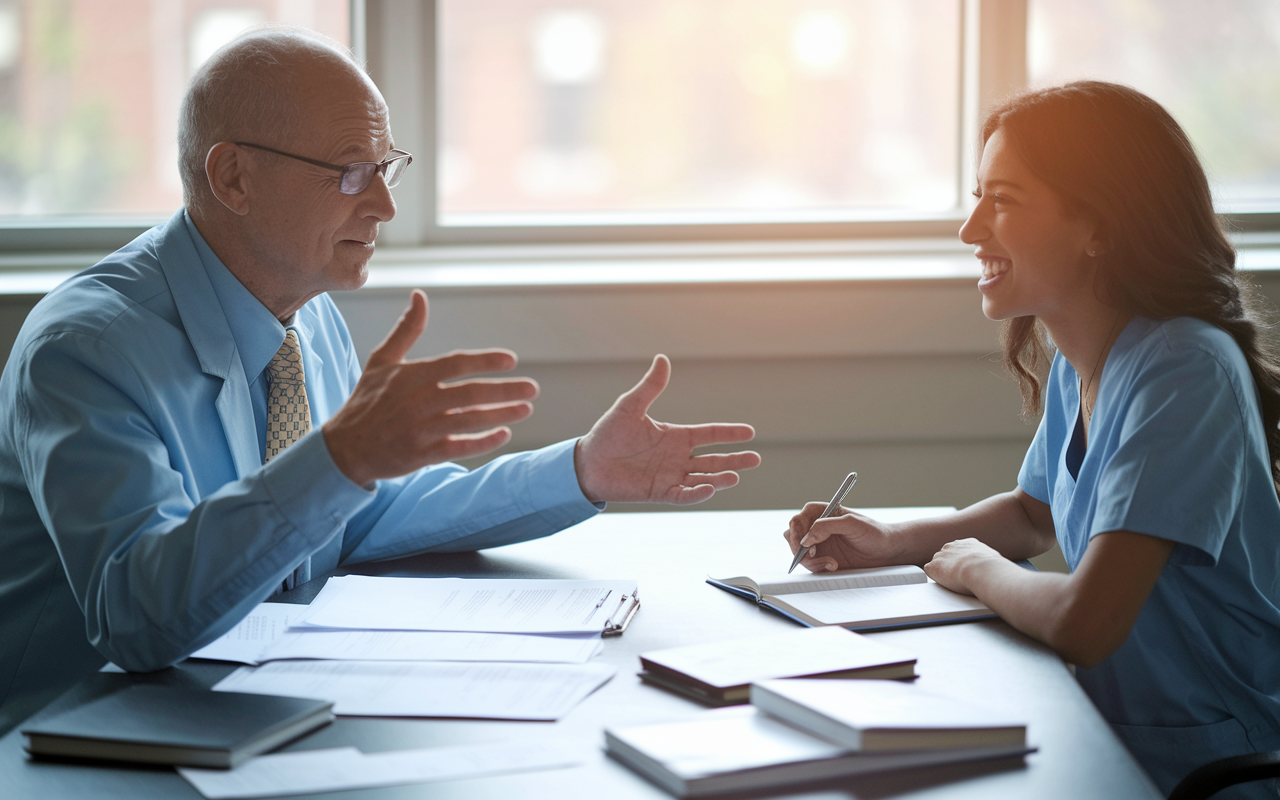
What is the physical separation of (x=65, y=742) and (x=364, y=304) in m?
1.60

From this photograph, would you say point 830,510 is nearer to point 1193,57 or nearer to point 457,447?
point 457,447

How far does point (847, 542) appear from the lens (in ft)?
4.83

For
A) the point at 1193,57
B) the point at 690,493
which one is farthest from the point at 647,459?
the point at 1193,57

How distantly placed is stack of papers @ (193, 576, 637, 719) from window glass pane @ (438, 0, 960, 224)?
1693 mm

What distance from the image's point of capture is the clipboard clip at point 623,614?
1209mm

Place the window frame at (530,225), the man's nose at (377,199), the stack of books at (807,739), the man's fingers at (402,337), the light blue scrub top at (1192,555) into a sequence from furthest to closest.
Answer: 1. the window frame at (530,225)
2. the man's nose at (377,199)
3. the light blue scrub top at (1192,555)
4. the man's fingers at (402,337)
5. the stack of books at (807,739)

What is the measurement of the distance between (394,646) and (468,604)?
0.15 meters

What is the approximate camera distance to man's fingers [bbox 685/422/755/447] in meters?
1.49

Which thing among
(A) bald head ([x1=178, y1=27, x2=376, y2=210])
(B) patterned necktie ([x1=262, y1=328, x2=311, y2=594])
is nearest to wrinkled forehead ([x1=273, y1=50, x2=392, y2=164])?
(A) bald head ([x1=178, y1=27, x2=376, y2=210])

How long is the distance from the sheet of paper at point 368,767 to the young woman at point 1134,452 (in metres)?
0.58

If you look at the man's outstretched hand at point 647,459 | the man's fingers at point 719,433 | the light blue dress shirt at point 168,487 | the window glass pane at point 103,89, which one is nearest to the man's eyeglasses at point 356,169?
the light blue dress shirt at point 168,487

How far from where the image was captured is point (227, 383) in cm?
143

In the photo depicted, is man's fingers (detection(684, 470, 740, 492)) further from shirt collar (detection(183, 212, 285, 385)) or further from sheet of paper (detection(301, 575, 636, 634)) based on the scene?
shirt collar (detection(183, 212, 285, 385))

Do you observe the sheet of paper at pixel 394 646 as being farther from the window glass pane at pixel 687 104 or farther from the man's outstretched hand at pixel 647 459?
the window glass pane at pixel 687 104
